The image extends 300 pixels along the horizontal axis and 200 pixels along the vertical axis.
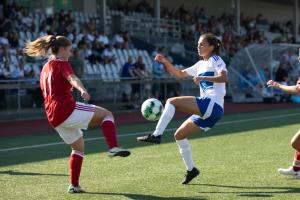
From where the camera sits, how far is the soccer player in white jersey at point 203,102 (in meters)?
7.80

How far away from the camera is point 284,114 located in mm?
20594

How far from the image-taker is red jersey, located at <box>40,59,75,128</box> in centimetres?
728

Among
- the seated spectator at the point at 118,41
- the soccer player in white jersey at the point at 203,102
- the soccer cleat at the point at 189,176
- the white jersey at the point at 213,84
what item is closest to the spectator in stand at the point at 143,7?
the seated spectator at the point at 118,41

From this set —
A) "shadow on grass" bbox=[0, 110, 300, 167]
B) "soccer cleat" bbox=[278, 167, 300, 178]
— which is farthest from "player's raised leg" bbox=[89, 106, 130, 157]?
"shadow on grass" bbox=[0, 110, 300, 167]

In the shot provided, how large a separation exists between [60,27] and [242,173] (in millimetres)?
16056

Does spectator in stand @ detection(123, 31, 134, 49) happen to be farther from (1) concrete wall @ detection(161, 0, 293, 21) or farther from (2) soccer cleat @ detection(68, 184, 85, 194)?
(2) soccer cleat @ detection(68, 184, 85, 194)

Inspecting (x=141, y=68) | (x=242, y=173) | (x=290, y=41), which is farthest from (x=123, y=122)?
(x=290, y=41)

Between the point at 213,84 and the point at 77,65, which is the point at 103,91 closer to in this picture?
the point at 77,65

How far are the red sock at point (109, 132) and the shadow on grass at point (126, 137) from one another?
10.8ft

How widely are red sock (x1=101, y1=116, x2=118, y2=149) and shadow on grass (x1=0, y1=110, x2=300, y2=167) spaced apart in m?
3.29

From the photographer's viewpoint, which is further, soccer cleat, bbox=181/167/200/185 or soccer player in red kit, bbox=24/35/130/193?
soccer cleat, bbox=181/167/200/185

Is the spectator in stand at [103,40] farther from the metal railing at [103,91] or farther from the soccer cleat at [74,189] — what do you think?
the soccer cleat at [74,189]

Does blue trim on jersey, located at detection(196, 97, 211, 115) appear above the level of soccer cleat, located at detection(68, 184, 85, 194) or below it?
above

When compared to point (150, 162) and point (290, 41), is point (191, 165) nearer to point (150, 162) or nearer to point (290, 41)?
point (150, 162)
